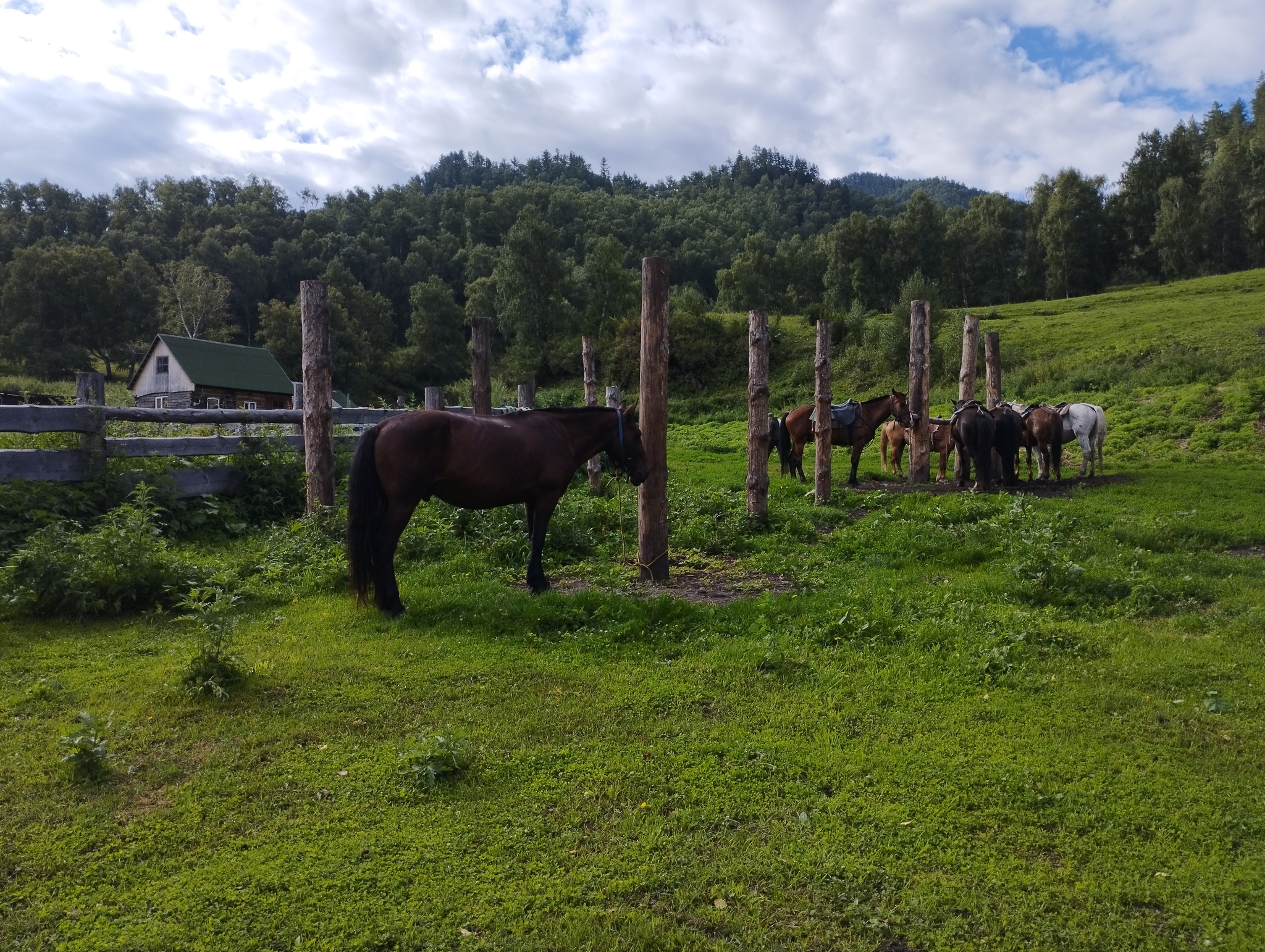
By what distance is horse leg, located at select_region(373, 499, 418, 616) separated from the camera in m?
7.02

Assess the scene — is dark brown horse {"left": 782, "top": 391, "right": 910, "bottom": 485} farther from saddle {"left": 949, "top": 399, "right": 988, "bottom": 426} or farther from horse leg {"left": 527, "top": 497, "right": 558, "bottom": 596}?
horse leg {"left": 527, "top": 497, "right": 558, "bottom": 596}

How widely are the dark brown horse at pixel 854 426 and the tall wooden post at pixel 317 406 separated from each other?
9.84 m

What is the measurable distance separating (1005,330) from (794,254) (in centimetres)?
3567

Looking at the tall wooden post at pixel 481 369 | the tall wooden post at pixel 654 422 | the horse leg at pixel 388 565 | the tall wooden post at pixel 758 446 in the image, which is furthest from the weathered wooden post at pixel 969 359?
the horse leg at pixel 388 565

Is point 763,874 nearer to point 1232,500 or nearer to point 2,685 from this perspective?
point 2,685

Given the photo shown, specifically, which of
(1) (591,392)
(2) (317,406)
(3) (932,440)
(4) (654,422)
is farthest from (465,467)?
(3) (932,440)

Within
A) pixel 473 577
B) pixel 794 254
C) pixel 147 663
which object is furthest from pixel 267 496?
pixel 794 254

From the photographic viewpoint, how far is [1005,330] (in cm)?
3516

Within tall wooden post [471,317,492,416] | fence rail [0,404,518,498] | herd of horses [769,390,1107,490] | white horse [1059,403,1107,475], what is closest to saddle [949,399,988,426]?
herd of horses [769,390,1107,490]

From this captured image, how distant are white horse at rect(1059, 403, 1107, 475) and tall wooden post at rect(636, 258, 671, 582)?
35.0ft

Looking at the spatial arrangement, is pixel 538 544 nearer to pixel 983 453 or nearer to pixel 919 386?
pixel 983 453

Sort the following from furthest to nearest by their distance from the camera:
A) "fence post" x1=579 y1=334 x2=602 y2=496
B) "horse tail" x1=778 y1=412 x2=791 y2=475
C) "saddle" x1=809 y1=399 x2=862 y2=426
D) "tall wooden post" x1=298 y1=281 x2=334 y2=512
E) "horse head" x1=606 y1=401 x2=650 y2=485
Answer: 1. "horse tail" x1=778 y1=412 x2=791 y2=475
2. "saddle" x1=809 y1=399 x2=862 y2=426
3. "fence post" x1=579 y1=334 x2=602 y2=496
4. "tall wooden post" x1=298 y1=281 x2=334 y2=512
5. "horse head" x1=606 y1=401 x2=650 y2=485

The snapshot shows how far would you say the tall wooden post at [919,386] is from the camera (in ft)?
48.6

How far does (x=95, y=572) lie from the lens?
689 cm
